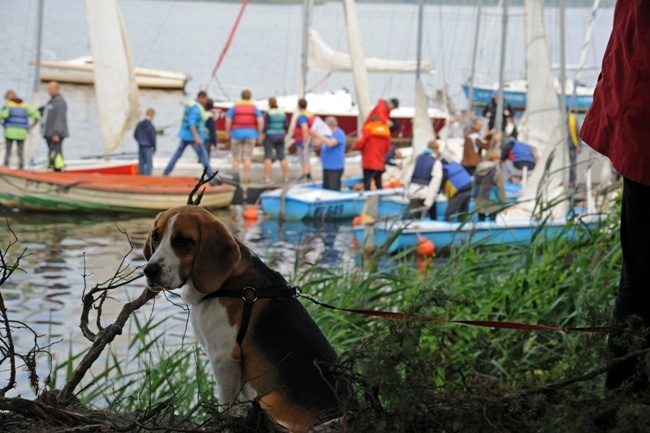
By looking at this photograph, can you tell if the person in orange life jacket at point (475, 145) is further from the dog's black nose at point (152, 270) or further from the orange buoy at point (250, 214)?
the dog's black nose at point (152, 270)

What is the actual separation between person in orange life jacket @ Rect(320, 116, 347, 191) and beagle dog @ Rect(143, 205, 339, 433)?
61.9 ft

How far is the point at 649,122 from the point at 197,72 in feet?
213

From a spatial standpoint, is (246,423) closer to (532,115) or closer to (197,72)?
(532,115)

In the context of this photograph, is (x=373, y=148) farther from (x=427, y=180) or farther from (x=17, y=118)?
(x=17, y=118)

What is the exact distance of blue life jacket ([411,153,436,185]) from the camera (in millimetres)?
18656

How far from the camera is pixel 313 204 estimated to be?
21.6 m

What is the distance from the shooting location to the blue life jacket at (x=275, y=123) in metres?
24.9

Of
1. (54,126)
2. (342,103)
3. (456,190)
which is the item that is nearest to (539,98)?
(456,190)

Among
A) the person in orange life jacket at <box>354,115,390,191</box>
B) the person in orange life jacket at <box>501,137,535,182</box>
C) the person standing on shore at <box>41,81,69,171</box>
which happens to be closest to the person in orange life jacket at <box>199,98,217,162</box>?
the person standing on shore at <box>41,81,69,171</box>

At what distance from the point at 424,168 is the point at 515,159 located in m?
5.22

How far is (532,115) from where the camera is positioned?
19.6m

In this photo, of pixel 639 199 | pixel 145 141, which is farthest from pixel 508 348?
pixel 145 141

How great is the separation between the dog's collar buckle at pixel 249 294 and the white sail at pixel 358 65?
23786mm

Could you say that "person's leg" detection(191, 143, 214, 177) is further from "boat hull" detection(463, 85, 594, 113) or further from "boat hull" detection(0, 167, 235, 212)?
"boat hull" detection(463, 85, 594, 113)
